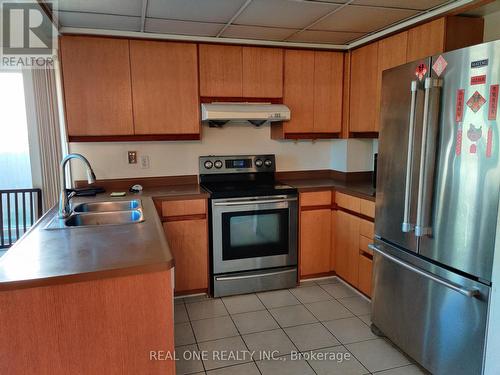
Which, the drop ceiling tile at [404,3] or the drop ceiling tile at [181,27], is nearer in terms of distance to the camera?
the drop ceiling tile at [404,3]

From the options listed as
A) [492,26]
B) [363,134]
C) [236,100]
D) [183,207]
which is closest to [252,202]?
[183,207]

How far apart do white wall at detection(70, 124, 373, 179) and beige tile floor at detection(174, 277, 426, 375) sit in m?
1.22

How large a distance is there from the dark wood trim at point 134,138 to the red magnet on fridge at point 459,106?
202cm

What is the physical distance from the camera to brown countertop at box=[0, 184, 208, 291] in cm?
124

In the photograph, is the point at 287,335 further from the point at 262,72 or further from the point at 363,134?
the point at 262,72

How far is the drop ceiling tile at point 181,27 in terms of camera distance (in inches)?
105

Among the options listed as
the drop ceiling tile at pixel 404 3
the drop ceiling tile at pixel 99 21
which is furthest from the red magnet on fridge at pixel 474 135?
the drop ceiling tile at pixel 99 21

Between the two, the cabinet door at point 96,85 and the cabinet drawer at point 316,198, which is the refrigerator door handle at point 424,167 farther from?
the cabinet door at point 96,85

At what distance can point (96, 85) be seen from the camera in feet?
9.34

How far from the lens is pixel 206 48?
A: 307 cm

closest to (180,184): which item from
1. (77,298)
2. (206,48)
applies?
(206,48)

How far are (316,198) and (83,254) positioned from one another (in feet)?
7.08

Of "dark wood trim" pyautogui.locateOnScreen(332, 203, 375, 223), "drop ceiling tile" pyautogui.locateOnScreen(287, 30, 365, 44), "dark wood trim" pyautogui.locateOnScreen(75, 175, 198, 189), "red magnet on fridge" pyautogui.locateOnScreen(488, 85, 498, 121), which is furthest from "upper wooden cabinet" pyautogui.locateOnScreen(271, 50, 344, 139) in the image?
"red magnet on fridge" pyautogui.locateOnScreen(488, 85, 498, 121)

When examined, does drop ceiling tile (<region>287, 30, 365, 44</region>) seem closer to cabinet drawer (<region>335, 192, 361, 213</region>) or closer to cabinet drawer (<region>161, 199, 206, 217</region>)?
cabinet drawer (<region>335, 192, 361, 213</region>)
